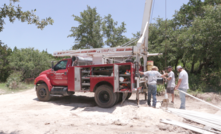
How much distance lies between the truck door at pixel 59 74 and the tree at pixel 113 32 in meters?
12.9

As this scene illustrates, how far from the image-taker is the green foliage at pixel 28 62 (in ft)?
64.4

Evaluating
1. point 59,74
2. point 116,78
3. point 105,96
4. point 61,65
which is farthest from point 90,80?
point 61,65

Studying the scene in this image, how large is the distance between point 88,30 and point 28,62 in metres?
7.97

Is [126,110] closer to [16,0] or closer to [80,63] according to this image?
[80,63]

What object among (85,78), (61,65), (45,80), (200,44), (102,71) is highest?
(200,44)

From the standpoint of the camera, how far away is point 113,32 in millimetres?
21938

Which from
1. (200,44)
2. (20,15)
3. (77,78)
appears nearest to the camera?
(20,15)

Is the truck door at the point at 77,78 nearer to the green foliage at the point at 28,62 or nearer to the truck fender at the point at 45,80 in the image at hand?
the truck fender at the point at 45,80

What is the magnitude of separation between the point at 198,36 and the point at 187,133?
917 cm

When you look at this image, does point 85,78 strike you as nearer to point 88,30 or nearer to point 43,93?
point 43,93

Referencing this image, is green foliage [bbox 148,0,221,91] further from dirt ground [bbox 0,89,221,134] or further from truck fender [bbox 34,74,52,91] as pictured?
truck fender [bbox 34,74,52,91]

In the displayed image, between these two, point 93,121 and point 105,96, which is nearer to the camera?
point 93,121

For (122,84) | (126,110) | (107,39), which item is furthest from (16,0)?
(107,39)

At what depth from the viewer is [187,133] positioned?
15.7 ft
